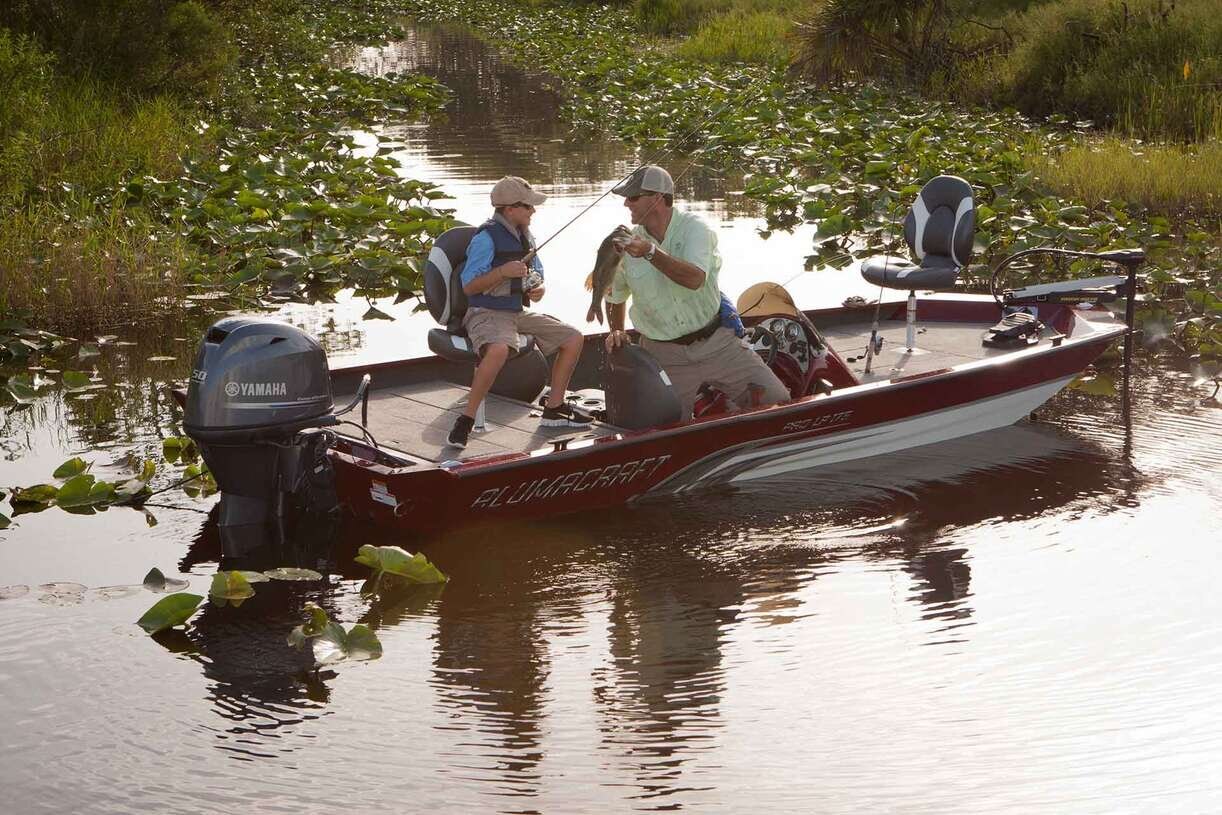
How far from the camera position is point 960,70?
2123 centimetres

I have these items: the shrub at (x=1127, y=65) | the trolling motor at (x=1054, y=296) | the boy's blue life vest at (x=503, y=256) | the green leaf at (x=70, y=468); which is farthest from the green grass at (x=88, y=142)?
the shrub at (x=1127, y=65)

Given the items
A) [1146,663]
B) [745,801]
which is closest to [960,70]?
[1146,663]

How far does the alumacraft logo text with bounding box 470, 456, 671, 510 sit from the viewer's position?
21.9 feet

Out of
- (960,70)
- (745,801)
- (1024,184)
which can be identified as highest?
(960,70)

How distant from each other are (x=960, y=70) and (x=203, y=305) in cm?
1346

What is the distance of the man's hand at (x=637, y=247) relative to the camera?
6.54 meters

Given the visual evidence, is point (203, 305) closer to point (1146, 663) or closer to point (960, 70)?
point (1146, 663)

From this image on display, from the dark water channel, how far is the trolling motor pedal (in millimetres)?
600

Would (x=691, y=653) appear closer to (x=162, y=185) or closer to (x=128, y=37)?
(x=162, y=185)

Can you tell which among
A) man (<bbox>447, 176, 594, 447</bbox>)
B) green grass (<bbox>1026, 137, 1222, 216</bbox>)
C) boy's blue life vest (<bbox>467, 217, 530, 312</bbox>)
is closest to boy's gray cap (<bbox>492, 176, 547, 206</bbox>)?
man (<bbox>447, 176, 594, 447</bbox>)

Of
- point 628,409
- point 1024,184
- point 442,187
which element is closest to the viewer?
point 628,409

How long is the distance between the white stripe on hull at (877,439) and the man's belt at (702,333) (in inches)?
23.0

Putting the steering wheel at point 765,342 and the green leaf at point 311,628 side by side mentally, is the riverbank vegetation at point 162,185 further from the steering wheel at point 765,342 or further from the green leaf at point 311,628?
the green leaf at point 311,628

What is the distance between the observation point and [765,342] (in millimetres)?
7914
